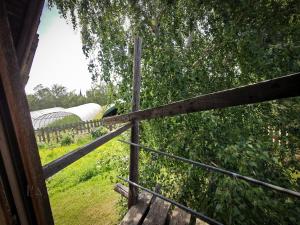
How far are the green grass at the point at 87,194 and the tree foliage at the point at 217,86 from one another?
4.04 feet

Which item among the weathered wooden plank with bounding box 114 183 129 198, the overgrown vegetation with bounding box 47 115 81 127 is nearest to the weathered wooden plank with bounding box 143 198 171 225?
the weathered wooden plank with bounding box 114 183 129 198

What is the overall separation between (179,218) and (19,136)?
187 cm

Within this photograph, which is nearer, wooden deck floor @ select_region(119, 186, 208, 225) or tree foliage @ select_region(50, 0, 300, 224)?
wooden deck floor @ select_region(119, 186, 208, 225)

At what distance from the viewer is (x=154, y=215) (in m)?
2.27

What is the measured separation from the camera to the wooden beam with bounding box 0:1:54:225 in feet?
2.88

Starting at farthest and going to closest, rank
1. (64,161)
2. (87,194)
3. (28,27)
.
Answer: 1. (87,194)
2. (64,161)
3. (28,27)

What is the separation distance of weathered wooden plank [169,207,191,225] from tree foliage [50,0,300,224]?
66 cm

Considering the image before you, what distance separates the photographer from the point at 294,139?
133 inches

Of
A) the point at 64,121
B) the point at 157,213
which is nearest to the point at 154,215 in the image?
the point at 157,213

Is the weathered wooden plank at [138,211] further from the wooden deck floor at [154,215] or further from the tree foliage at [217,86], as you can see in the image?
the tree foliage at [217,86]

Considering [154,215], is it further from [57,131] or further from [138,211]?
[57,131]

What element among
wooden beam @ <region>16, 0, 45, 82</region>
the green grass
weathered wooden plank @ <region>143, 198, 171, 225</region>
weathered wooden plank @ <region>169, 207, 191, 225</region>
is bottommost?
the green grass

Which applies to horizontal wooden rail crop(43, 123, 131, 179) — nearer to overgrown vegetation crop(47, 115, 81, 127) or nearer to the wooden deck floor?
the wooden deck floor

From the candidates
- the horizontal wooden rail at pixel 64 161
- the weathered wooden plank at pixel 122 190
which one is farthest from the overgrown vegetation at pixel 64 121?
the horizontal wooden rail at pixel 64 161
